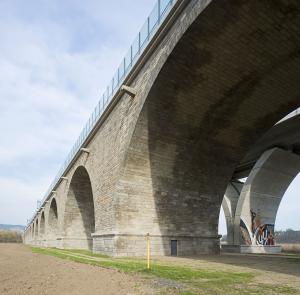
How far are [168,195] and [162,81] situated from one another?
727 cm

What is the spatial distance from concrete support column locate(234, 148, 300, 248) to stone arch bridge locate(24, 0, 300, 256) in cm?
917

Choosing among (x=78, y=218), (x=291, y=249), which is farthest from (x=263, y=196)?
(x=291, y=249)

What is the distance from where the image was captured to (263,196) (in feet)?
106

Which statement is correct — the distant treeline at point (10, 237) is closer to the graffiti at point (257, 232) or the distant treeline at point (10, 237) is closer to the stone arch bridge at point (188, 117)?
the graffiti at point (257, 232)

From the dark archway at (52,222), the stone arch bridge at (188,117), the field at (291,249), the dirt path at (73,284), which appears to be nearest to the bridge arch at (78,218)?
the stone arch bridge at (188,117)

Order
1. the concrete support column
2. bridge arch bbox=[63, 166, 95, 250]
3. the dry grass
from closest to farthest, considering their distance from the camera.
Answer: the concrete support column < bridge arch bbox=[63, 166, 95, 250] < the dry grass

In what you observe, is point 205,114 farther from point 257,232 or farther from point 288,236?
point 288,236

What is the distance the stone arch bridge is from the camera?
13492 mm

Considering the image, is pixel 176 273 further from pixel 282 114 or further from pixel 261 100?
pixel 282 114

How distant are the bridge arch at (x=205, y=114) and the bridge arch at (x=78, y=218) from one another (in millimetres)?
15980

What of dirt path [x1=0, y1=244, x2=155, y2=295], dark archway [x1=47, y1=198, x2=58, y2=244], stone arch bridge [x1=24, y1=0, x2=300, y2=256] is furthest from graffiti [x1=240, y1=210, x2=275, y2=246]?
dark archway [x1=47, y1=198, x2=58, y2=244]

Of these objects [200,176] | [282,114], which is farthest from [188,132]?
[282,114]

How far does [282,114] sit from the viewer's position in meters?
19.1

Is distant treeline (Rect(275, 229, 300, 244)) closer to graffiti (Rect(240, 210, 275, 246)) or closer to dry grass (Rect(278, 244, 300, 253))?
dry grass (Rect(278, 244, 300, 253))
